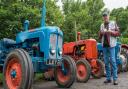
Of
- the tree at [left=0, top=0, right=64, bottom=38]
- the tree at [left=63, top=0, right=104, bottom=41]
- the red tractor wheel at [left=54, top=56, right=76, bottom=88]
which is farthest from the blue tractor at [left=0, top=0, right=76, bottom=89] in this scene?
the tree at [left=63, top=0, right=104, bottom=41]

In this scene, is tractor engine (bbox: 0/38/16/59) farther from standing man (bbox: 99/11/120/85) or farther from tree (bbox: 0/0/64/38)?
standing man (bbox: 99/11/120/85)

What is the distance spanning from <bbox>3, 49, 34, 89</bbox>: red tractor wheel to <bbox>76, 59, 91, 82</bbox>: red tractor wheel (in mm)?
2963

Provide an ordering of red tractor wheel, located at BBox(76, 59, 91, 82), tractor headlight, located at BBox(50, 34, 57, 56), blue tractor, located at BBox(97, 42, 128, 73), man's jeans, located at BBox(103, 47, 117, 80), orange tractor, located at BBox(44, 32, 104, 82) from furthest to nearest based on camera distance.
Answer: blue tractor, located at BBox(97, 42, 128, 73), orange tractor, located at BBox(44, 32, 104, 82), red tractor wheel, located at BBox(76, 59, 91, 82), man's jeans, located at BBox(103, 47, 117, 80), tractor headlight, located at BBox(50, 34, 57, 56)

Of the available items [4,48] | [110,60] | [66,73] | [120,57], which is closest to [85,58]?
[110,60]

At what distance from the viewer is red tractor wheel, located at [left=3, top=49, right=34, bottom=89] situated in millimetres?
7109

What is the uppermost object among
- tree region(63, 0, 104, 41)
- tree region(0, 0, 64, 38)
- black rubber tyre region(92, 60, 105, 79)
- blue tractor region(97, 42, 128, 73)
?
tree region(63, 0, 104, 41)

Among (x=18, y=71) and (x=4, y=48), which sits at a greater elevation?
(x=4, y=48)

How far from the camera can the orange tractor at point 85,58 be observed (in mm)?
10393

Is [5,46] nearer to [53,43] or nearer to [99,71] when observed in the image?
[53,43]

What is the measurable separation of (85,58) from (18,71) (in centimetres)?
406

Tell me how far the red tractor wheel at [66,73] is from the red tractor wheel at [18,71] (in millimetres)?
1517

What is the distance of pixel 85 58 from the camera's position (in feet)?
36.9

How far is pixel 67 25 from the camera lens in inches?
782

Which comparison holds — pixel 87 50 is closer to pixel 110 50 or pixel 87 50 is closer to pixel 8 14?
pixel 110 50
